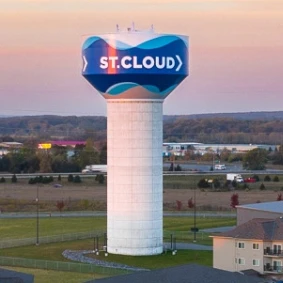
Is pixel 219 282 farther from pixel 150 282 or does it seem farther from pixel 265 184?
pixel 265 184

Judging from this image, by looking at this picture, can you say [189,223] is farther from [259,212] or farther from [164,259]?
[259,212]

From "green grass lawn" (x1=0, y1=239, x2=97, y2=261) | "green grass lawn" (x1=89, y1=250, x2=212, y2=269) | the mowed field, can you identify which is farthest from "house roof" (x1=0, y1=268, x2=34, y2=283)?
the mowed field

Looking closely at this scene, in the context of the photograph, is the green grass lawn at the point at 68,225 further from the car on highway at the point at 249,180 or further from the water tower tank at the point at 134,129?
the car on highway at the point at 249,180

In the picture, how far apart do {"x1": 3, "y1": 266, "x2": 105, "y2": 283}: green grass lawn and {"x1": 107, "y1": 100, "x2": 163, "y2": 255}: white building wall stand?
782 cm

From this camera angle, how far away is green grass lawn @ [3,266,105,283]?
1706 inches

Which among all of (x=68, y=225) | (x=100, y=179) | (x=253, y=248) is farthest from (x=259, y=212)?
(x=100, y=179)

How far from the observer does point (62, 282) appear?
42906 mm

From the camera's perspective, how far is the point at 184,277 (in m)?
32.5

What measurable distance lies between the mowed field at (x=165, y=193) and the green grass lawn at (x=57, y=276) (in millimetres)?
32550

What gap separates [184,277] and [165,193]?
190ft

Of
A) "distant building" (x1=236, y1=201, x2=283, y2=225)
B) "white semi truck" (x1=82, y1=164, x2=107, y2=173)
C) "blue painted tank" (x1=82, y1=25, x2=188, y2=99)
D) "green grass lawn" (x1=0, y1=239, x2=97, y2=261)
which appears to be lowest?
"green grass lawn" (x1=0, y1=239, x2=97, y2=261)

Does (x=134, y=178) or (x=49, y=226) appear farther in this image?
(x=49, y=226)

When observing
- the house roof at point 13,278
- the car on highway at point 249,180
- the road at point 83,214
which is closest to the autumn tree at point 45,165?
the car on highway at point 249,180

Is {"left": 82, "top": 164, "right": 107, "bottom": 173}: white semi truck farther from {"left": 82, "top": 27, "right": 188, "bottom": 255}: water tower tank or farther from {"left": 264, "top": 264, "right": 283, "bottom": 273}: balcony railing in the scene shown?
{"left": 264, "top": 264, "right": 283, "bottom": 273}: balcony railing
